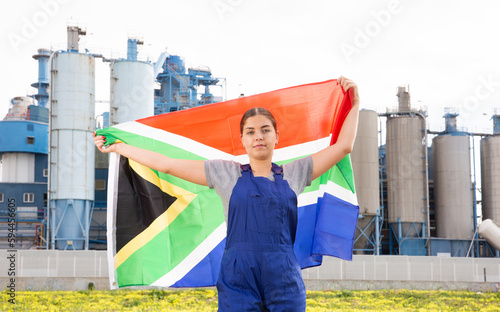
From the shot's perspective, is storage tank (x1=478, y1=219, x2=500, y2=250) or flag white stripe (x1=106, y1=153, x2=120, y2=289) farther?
storage tank (x1=478, y1=219, x2=500, y2=250)

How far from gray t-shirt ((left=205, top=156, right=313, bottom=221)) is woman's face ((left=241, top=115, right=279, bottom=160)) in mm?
192

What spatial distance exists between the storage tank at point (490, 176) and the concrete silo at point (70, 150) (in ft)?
97.3

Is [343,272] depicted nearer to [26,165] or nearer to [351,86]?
[351,86]

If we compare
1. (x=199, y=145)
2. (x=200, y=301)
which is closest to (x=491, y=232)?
(x=200, y=301)

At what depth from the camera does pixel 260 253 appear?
5.15 m

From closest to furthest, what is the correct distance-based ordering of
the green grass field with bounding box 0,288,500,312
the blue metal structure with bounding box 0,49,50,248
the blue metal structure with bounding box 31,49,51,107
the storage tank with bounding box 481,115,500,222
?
the green grass field with bounding box 0,288,500,312, the blue metal structure with bounding box 0,49,50,248, the storage tank with bounding box 481,115,500,222, the blue metal structure with bounding box 31,49,51,107

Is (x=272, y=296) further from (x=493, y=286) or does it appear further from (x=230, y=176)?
(x=493, y=286)

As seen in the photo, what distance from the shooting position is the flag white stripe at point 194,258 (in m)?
6.82

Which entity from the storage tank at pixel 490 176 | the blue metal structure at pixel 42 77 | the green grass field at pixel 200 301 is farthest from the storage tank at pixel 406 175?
the blue metal structure at pixel 42 77

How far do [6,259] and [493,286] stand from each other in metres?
21.9

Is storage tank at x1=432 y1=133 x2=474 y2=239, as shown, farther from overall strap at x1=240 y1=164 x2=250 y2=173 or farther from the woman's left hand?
overall strap at x1=240 y1=164 x2=250 y2=173

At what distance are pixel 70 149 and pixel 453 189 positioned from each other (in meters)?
27.8

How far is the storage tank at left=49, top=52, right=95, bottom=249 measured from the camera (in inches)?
1581

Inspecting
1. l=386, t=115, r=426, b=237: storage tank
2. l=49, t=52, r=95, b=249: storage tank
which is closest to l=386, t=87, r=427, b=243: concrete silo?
l=386, t=115, r=426, b=237: storage tank
